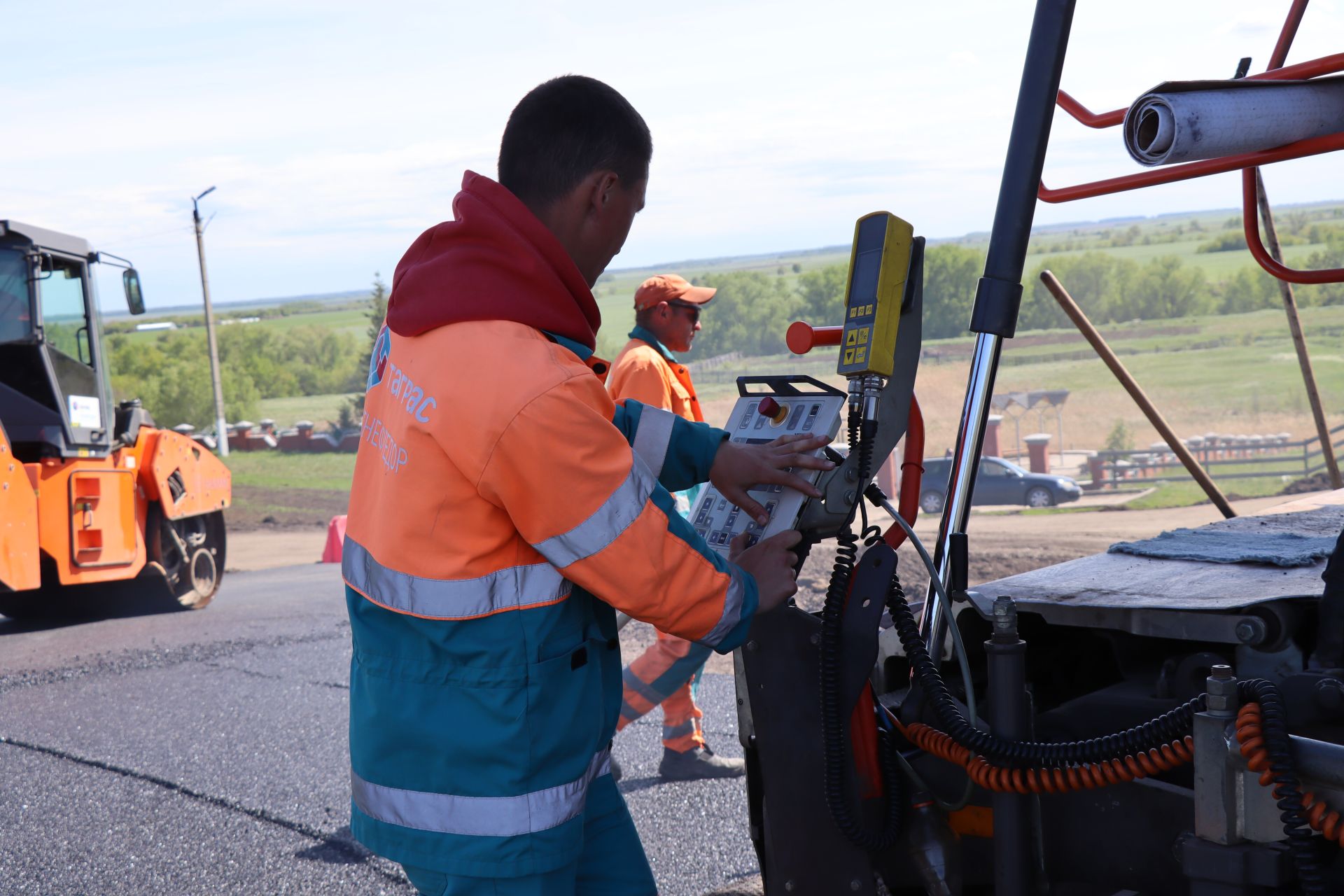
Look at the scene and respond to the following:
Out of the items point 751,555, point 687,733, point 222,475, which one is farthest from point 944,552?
point 222,475

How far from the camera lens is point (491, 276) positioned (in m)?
1.96

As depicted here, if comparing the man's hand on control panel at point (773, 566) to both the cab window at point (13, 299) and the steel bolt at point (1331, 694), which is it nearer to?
the steel bolt at point (1331, 694)

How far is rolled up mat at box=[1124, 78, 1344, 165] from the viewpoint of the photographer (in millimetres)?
1771

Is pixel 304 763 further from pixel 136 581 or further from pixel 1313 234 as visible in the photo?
pixel 1313 234

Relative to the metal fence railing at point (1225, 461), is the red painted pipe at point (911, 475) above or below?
above

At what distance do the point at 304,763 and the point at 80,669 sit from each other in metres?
3.07

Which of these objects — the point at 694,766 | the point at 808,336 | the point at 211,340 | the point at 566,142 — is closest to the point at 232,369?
the point at 211,340

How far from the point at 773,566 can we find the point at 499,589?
18.4 inches

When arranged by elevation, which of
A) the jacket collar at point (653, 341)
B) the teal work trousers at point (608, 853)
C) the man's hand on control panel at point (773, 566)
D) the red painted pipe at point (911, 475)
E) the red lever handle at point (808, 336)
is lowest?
the teal work trousers at point (608, 853)

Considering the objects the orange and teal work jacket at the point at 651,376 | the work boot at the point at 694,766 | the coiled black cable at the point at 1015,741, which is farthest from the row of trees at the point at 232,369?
the coiled black cable at the point at 1015,741

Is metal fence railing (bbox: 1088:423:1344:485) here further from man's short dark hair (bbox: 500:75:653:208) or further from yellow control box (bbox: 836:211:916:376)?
man's short dark hair (bbox: 500:75:653:208)

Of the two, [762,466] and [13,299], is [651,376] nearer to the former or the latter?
[762,466]

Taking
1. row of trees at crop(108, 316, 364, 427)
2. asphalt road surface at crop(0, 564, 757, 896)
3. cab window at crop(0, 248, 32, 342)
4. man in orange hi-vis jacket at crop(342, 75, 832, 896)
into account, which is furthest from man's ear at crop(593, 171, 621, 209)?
row of trees at crop(108, 316, 364, 427)

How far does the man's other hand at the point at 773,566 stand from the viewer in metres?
2.05
